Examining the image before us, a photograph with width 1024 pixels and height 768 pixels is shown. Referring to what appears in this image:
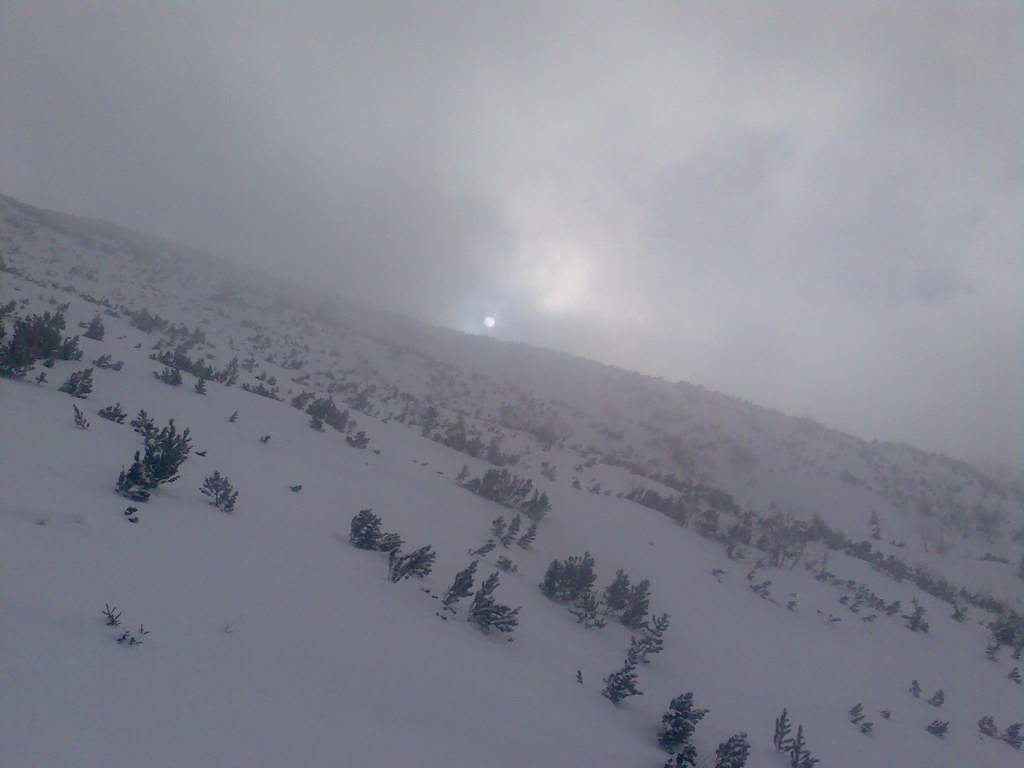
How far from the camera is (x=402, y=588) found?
674 cm

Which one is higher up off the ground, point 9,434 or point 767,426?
point 767,426

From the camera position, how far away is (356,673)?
4.70 metres

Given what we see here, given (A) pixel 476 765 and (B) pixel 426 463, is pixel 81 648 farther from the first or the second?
(B) pixel 426 463

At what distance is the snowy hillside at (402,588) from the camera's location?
3.69 m

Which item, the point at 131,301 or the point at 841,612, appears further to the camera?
the point at 131,301

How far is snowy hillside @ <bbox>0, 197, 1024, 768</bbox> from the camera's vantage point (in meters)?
3.69

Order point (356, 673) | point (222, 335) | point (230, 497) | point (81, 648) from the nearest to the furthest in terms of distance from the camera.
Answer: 1. point (81, 648)
2. point (356, 673)
3. point (230, 497)
4. point (222, 335)

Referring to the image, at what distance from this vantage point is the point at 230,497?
6.95 metres

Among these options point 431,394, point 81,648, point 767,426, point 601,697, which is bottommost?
point 601,697

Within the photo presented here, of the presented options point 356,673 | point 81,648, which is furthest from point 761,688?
point 81,648

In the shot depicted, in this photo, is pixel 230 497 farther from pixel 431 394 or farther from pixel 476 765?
pixel 431 394

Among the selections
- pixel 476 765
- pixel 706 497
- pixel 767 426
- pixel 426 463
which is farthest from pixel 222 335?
pixel 767 426

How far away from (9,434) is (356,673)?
530 centimetres

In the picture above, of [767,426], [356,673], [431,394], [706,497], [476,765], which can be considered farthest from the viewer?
[767,426]
